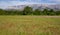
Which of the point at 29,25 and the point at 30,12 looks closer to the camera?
the point at 29,25

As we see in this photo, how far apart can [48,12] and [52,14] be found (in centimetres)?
8

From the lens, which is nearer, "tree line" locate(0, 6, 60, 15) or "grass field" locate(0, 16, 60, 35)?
"grass field" locate(0, 16, 60, 35)

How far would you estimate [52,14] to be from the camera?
7.59 ft

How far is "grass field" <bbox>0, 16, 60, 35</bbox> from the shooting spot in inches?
75.9

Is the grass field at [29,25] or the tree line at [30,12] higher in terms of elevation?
the tree line at [30,12]

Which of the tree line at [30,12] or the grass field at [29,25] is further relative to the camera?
the tree line at [30,12]

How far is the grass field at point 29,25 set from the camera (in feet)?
6.32

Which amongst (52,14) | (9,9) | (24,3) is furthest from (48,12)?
(9,9)

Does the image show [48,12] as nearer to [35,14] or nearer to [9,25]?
[35,14]

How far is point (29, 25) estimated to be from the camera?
83.2 inches

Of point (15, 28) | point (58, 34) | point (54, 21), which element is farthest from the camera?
point (54, 21)

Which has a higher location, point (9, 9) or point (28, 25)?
point (9, 9)

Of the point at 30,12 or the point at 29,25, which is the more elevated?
the point at 30,12

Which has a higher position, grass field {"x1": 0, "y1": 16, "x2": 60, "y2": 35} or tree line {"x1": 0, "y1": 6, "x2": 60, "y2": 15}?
tree line {"x1": 0, "y1": 6, "x2": 60, "y2": 15}
